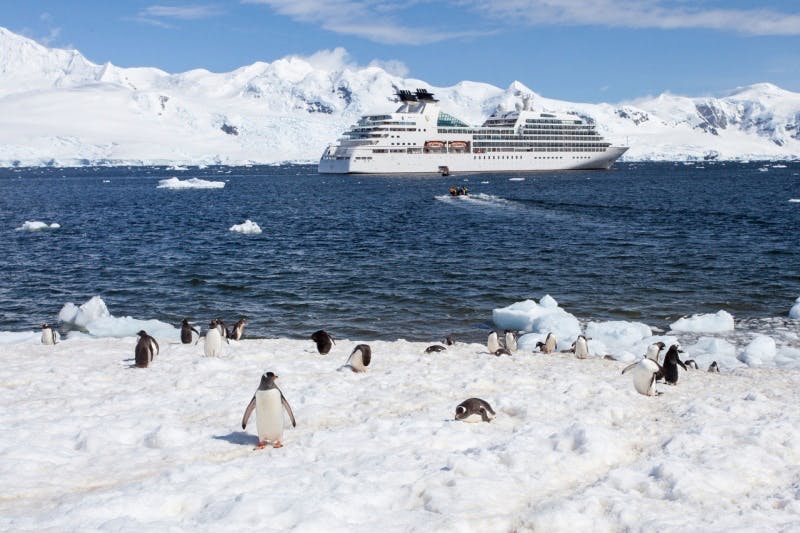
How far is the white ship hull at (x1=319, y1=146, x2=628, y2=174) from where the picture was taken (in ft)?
370

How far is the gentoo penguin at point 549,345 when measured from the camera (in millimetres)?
16062

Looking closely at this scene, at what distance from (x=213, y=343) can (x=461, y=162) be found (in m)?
105

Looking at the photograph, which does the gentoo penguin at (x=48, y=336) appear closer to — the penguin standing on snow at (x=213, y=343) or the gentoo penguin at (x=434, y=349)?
the penguin standing on snow at (x=213, y=343)

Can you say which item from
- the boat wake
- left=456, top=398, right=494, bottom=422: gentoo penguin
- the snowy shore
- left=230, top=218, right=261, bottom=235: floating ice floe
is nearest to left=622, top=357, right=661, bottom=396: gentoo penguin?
the snowy shore

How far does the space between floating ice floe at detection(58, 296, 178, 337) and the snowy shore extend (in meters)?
5.18

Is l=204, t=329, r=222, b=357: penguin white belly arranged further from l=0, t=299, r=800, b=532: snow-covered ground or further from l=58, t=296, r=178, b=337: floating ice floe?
l=58, t=296, r=178, b=337: floating ice floe

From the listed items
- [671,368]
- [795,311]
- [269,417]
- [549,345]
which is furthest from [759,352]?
[269,417]

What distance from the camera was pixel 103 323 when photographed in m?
18.9

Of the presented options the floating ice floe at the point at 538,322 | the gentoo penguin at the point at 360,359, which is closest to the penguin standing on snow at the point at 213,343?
the gentoo penguin at the point at 360,359

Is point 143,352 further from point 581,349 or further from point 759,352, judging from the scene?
point 759,352

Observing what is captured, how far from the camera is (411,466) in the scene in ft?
25.7

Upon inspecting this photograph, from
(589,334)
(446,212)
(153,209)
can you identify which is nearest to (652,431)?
(589,334)

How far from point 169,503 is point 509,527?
3063 millimetres

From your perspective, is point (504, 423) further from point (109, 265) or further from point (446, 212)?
point (446, 212)
